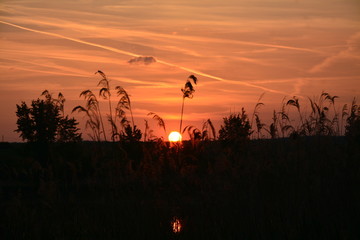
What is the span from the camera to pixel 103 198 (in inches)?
356

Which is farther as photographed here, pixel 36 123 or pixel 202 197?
pixel 36 123

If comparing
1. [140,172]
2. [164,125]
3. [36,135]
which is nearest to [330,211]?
[140,172]

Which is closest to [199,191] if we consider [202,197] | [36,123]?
[202,197]

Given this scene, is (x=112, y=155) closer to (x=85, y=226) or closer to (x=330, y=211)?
(x=85, y=226)

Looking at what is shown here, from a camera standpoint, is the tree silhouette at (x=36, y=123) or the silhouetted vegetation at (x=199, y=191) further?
the tree silhouette at (x=36, y=123)

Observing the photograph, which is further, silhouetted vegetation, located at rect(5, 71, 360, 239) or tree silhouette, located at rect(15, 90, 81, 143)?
tree silhouette, located at rect(15, 90, 81, 143)

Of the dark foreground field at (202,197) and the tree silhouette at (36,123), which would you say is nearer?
the dark foreground field at (202,197)

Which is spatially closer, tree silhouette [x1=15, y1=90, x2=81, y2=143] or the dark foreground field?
the dark foreground field

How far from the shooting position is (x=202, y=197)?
8422 millimetres

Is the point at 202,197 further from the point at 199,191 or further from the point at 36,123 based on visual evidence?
the point at 36,123

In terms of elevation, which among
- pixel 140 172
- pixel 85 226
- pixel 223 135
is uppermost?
pixel 223 135

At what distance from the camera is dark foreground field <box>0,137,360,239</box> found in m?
6.40

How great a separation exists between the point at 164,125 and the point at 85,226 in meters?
5.09

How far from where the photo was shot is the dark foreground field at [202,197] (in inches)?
252
